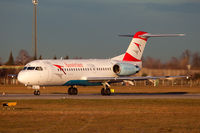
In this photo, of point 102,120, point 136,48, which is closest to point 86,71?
point 136,48

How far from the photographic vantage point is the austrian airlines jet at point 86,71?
5022 centimetres

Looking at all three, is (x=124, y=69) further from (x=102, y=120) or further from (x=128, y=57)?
(x=102, y=120)

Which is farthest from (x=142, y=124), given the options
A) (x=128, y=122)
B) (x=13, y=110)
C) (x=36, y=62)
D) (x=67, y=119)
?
(x=36, y=62)

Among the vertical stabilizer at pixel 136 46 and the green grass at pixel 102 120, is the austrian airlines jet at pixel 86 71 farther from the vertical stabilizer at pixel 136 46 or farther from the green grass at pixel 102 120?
the green grass at pixel 102 120

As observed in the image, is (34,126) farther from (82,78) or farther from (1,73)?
(1,73)

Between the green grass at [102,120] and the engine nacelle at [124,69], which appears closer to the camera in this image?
the green grass at [102,120]

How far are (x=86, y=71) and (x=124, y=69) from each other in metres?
4.35

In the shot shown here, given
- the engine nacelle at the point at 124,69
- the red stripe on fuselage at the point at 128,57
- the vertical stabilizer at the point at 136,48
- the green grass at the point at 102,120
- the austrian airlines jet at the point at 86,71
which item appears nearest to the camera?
the green grass at the point at 102,120

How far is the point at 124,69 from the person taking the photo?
54469 mm

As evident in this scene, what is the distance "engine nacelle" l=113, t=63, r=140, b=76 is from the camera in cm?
5450

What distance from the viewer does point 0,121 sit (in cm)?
2630

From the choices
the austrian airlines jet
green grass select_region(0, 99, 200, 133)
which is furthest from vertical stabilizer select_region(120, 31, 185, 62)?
green grass select_region(0, 99, 200, 133)

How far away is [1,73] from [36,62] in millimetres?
56371

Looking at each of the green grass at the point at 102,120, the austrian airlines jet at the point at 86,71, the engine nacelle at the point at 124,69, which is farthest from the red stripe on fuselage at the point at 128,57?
the green grass at the point at 102,120
